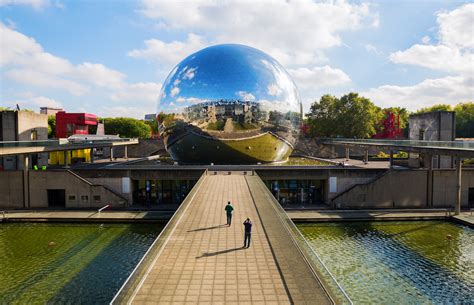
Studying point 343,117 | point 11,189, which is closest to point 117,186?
point 11,189

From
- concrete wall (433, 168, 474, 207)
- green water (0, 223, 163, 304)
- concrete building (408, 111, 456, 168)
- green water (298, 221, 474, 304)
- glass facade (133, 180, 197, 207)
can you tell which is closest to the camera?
green water (0, 223, 163, 304)

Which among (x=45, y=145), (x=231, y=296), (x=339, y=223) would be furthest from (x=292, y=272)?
(x=45, y=145)

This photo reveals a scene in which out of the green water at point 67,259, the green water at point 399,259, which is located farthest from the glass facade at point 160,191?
the green water at point 399,259

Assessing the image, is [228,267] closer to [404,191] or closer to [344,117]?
[404,191]

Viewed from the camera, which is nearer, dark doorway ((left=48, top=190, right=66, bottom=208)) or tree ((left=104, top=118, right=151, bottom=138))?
dark doorway ((left=48, top=190, right=66, bottom=208))

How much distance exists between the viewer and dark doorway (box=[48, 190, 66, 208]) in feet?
99.7

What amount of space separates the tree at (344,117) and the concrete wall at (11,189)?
54.3 meters

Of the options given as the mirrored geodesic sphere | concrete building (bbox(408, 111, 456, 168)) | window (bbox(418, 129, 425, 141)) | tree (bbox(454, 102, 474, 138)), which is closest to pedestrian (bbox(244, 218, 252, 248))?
the mirrored geodesic sphere

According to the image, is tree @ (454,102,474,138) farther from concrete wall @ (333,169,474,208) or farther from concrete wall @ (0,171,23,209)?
concrete wall @ (0,171,23,209)

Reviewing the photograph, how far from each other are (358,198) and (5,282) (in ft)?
83.8

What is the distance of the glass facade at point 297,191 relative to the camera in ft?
103

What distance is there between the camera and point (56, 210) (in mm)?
28297

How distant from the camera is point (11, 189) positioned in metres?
29.5

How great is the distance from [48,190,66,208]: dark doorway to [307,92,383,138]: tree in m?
51.5
